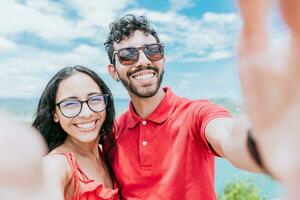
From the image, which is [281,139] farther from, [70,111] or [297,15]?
[70,111]

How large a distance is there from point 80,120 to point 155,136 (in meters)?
0.30

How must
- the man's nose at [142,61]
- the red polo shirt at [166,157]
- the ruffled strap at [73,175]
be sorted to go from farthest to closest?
the man's nose at [142,61] < the red polo shirt at [166,157] < the ruffled strap at [73,175]

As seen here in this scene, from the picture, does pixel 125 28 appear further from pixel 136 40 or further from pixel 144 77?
pixel 144 77

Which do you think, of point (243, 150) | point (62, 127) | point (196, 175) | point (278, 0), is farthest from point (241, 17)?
point (62, 127)

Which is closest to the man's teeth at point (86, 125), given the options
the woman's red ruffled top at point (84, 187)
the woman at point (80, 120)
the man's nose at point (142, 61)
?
the woman at point (80, 120)

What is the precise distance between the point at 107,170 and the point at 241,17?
60.2 inches

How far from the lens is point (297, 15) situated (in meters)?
0.24

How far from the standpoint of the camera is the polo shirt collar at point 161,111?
172cm

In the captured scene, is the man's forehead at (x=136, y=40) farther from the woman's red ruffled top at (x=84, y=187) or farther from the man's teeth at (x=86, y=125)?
the woman's red ruffled top at (x=84, y=187)

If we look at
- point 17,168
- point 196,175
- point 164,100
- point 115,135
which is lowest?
point 196,175

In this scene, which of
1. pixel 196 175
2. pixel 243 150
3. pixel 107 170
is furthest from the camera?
pixel 107 170

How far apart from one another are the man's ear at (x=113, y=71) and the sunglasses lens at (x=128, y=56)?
10cm

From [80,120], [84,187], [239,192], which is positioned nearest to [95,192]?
[84,187]

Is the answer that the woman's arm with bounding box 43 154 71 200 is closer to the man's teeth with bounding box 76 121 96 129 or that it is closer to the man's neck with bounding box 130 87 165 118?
the man's teeth with bounding box 76 121 96 129
